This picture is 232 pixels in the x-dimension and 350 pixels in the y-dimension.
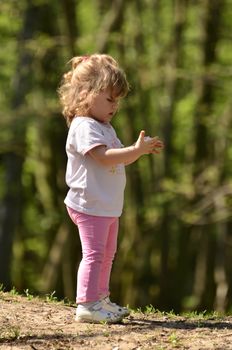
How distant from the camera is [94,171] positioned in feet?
20.2

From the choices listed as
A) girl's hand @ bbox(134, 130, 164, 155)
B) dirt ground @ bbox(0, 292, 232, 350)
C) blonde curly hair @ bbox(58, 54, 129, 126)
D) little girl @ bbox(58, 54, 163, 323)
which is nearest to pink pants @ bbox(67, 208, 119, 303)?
little girl @ bbox(58, 54, 163, 323)

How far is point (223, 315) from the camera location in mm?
7168

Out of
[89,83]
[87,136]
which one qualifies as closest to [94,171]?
[87,136]

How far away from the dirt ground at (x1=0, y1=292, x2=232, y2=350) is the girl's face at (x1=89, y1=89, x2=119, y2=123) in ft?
4.18

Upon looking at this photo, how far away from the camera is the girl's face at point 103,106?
6.24 metres

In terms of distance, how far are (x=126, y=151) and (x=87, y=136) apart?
10.8 inches

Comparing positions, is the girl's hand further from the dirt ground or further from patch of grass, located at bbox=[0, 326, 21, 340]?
patch of grass, located at bbox=[0, 326, 21, 340]

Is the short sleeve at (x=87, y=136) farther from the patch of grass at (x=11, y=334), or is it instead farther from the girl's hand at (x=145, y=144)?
the patch of grass at (x=11, y=334)

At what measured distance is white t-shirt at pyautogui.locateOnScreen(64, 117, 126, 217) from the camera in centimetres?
613

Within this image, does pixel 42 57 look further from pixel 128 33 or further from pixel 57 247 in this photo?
pixel 57 247

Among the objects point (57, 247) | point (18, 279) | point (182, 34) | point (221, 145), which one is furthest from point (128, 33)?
point (18, 279)

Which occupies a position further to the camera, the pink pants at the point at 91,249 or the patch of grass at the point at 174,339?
the pink pants at the point at 91,249

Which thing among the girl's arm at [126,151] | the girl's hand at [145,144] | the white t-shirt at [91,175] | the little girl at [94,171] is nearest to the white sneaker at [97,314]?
the little girl at [94,171]

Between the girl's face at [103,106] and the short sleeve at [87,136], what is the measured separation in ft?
0.30
